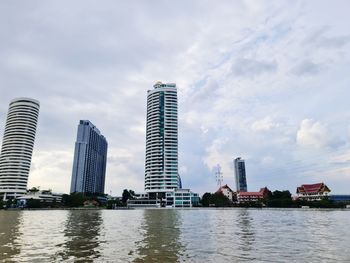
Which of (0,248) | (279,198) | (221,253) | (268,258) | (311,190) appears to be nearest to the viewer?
(268,258)

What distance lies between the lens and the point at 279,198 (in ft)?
536

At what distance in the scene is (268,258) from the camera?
66.2 feet

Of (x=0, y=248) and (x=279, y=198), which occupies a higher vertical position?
(x=279, y=198)

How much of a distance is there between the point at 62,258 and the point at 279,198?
15958 centimetres

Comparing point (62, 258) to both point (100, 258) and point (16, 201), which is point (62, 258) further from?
point (16, 201)

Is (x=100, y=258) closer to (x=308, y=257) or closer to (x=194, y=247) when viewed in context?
(x=194, y=247)

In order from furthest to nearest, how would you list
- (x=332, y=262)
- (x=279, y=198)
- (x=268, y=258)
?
(x=279, y=198)
(x=268, y=258)
(x=332, y=262)

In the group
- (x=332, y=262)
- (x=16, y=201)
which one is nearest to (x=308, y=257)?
(x=332, y=262)

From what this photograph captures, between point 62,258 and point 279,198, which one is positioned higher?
point 279,198

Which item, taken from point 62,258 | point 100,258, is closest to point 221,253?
point 100,258

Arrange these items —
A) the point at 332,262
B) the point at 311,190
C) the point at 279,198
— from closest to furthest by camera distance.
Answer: the point at 332,262, the point at 279,198, the point at 311,190

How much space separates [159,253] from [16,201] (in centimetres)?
20824

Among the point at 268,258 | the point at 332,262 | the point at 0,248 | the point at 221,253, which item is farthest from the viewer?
the point at 0,248

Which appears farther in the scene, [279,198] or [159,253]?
[279,198]
